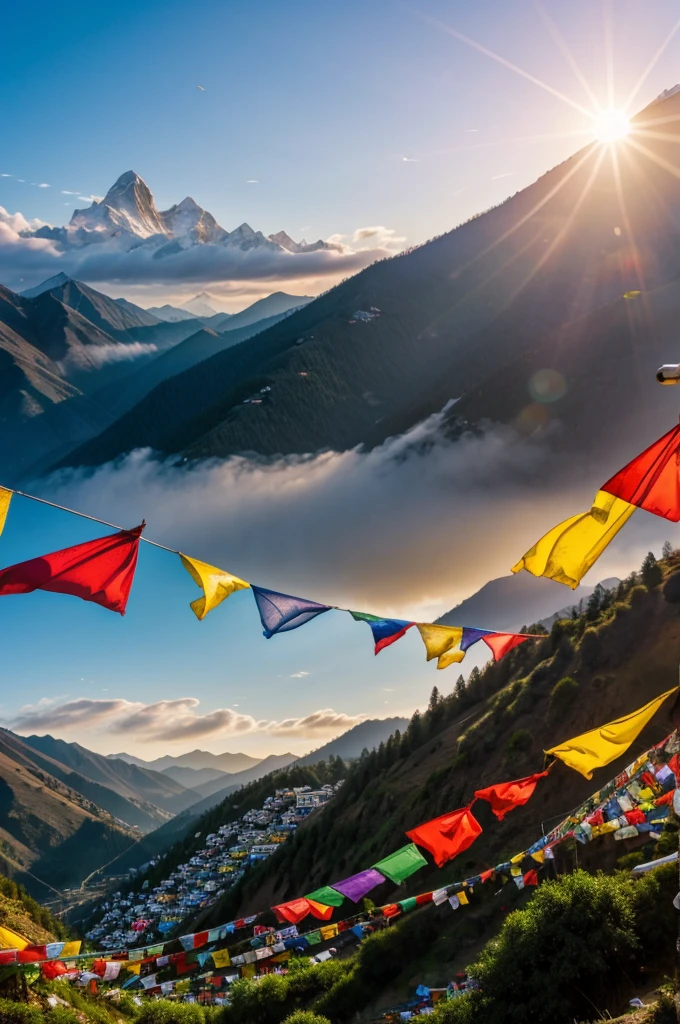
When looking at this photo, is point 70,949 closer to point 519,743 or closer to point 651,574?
point 519,743

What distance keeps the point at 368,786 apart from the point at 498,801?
64721 mm

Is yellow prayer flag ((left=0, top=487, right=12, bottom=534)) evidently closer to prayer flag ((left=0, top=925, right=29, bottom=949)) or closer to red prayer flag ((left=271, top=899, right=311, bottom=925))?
prayer flag ((left=0, top=925, right=29, bottom=949))

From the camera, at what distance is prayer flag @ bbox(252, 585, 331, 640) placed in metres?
23.4

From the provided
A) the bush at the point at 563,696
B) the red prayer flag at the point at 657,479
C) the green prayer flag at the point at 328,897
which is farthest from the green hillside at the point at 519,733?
the red prayer flag at the point at 657,479

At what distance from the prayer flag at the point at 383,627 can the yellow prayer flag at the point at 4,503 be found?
8.80 m

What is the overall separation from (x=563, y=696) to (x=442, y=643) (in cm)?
3380

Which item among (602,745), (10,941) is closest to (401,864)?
(602,745)

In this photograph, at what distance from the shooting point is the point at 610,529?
59.6 ft

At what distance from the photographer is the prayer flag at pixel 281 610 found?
2339cm

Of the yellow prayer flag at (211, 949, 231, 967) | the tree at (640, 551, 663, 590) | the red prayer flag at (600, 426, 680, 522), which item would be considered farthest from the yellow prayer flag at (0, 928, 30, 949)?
the tree at (640, 551, 663, 590)

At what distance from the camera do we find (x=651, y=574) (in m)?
60.3

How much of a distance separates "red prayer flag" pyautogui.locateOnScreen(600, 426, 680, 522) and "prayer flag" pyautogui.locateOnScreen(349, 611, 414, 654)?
8585mm

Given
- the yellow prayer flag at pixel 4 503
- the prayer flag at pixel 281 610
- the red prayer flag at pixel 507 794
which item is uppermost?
the yellow prayer flag at pixel 4 503

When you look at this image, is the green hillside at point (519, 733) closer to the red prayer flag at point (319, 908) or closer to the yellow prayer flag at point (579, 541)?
the red prayer flag at point (319, 908)
